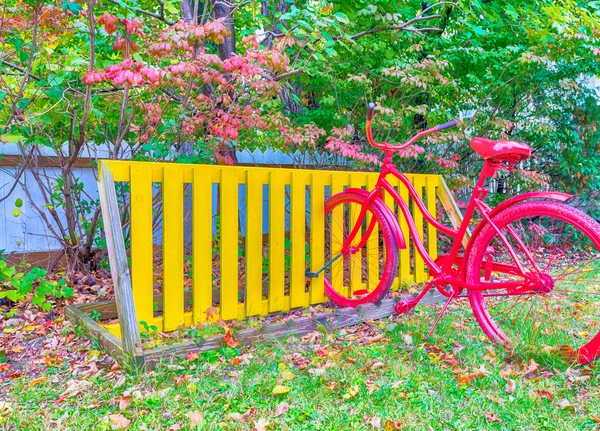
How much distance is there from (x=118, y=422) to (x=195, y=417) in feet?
0.94

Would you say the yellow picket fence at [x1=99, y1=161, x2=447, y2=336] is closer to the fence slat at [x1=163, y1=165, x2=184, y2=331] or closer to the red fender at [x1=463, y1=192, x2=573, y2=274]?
the fence slat at [x1=163, y1=165, x2=184, y2=331]

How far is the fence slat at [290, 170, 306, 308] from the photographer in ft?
10.7

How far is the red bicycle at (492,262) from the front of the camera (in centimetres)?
231

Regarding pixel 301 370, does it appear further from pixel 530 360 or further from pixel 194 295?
pixel 530 360

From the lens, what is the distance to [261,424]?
1.80 m

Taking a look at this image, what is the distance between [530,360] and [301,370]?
1.09 metres

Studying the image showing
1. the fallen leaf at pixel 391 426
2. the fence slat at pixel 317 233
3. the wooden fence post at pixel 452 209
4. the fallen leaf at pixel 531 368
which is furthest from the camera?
the wooden fence post at pixel 452 209

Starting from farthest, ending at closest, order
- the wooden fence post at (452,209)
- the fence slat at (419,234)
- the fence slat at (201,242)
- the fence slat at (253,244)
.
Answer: the fence slat at (419,234), the wooden fence post at (452,209), the fence slat at (253,244), the fence slat at (201,242)

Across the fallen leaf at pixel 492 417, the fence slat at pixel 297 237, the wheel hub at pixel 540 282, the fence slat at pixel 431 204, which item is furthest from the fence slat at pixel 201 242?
the fence slat at pixel 431 204

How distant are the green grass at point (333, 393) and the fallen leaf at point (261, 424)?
2 cm

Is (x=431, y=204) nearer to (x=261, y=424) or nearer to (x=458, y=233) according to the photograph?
(x=458, y=233)

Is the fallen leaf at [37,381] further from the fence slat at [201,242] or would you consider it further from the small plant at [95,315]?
the fence slat at [201,242]

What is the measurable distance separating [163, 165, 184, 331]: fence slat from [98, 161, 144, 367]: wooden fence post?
0.27 metres

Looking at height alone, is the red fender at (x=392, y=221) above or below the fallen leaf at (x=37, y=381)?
above
